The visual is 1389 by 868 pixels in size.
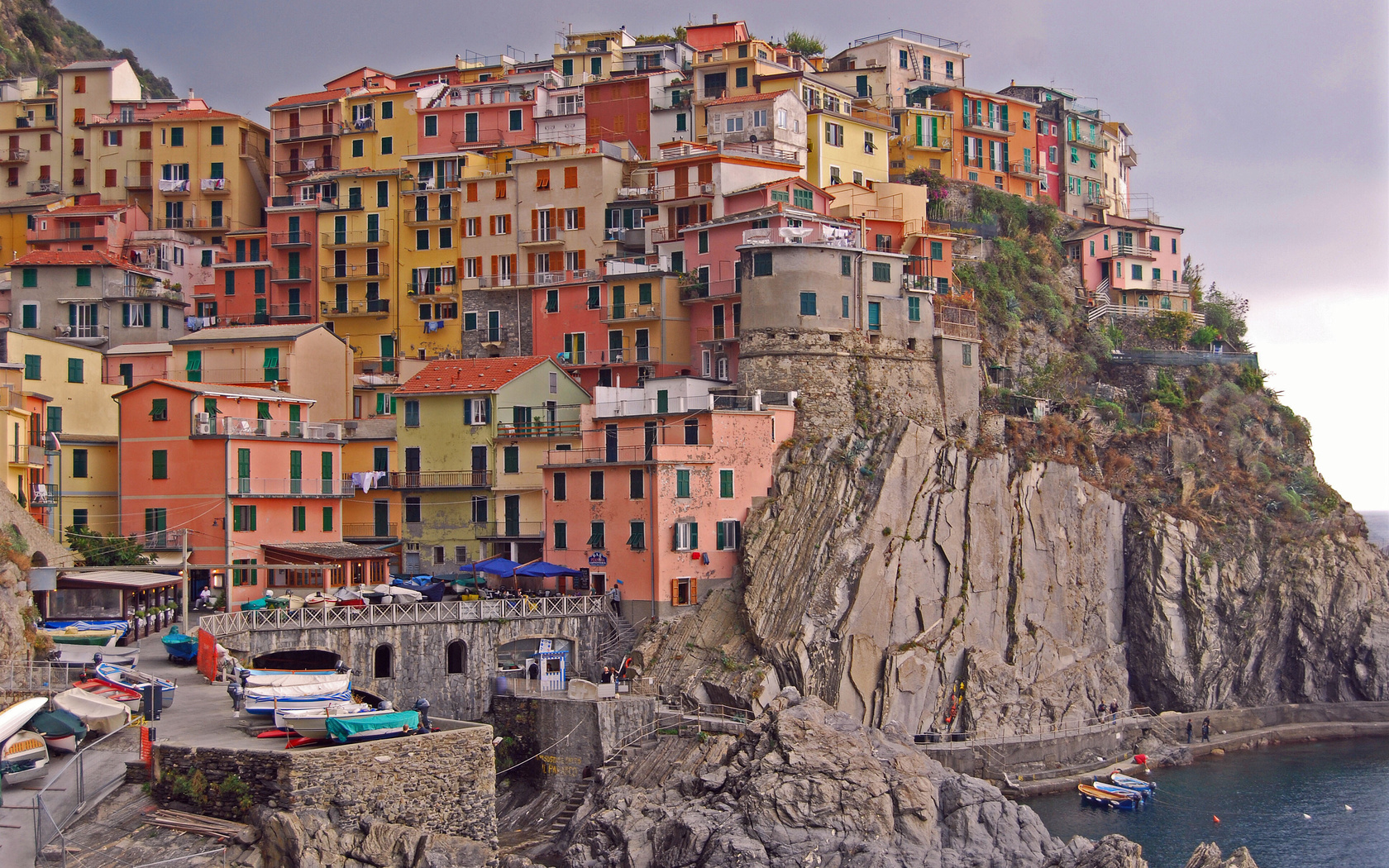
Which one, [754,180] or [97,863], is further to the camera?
[754,180]

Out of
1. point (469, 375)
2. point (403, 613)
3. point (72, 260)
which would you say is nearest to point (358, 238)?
point (72, 260)

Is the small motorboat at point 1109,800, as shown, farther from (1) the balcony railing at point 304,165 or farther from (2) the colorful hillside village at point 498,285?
(1) the balcony railing at point 304,165

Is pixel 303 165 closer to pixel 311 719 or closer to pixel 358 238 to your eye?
pixel 358 238

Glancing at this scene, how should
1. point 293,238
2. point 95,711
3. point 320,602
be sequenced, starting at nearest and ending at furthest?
point 95,711, point 320,602, point 293,238

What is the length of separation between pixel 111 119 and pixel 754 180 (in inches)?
1718

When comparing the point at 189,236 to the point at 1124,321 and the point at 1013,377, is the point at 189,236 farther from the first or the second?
the point at 1124,321

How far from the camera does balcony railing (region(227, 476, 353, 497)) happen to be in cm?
5481

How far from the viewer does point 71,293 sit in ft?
237

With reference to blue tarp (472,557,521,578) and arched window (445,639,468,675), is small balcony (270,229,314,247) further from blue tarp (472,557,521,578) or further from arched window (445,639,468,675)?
arched window (445,639,468,675)

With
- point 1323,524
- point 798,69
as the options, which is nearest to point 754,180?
point 798,69

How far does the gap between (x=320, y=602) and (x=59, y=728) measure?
16.0m

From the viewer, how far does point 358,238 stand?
7656 centimetres

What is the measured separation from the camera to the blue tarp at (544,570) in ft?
179

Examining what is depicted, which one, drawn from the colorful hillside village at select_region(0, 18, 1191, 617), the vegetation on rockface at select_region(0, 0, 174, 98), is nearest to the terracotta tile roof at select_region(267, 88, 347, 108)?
the colorful hillside village at select_region(0, 18, 1191, 617)
